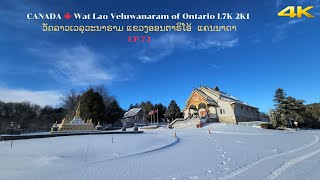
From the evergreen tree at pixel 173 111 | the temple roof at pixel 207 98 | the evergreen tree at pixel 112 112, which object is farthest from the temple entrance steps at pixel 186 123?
the evergreen tree at pixel 173 111

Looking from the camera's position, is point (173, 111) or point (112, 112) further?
point (173, 111)

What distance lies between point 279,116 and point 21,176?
4465 cm

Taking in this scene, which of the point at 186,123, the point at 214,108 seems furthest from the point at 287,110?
the point at 186,123

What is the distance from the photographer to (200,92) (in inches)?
1743

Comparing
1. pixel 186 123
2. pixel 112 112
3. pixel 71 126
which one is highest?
pixel 112 112

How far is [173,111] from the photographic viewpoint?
71000 mm

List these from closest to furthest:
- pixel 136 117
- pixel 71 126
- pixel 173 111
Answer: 1. pixel 71 126
2. pixel 173 111
3. pixel 136 117

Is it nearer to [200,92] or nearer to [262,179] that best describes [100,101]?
[200,92]

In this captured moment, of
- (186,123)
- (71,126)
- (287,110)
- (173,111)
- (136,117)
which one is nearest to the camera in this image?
(71,126)

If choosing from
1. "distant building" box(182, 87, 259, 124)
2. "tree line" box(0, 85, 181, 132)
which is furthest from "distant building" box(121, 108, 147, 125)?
"distant building" box(182, 87, 259, 124)

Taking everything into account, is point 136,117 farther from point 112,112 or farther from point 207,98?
point 207,98

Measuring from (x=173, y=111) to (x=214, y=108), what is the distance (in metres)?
28.7

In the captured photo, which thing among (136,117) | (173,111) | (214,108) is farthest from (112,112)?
(214,108)

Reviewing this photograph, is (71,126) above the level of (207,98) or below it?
below
